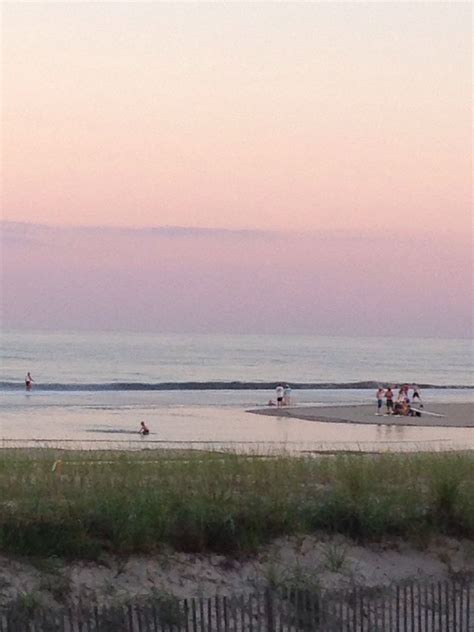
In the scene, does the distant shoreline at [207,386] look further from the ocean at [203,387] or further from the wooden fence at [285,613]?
the wooden fence at [285,613]

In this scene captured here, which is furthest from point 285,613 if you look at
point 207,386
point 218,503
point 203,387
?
point 207,386

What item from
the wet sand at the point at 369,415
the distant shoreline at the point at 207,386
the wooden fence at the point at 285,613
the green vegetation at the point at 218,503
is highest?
the distant shoreline at the point at 207,386

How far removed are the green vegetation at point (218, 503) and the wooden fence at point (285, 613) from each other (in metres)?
1.25

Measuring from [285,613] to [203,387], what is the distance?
67363 millimetres

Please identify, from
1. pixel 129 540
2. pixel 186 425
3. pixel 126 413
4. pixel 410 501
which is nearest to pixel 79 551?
pixel 129 540

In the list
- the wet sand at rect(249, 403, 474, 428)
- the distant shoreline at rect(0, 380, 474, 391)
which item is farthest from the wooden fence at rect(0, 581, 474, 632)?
the distant shoreline at rect(0, 380, 474, 391)

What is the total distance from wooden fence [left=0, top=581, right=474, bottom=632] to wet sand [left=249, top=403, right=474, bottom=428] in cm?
3674

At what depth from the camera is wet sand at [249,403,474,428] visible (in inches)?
2015

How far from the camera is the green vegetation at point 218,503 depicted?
46.6ft

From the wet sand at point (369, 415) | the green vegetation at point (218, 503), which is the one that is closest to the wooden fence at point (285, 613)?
the green vegetation at point (218, 503)

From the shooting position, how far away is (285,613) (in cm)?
1327

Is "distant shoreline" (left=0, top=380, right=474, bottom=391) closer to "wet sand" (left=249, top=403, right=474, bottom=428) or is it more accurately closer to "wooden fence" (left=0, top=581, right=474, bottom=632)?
"wet sand" (left=249, top=403, right=474, bottom=428)

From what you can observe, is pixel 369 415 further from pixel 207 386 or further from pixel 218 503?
pixel 218 503

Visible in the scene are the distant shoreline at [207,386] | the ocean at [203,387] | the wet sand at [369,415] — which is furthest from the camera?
the distant shoreline at [207,386]
